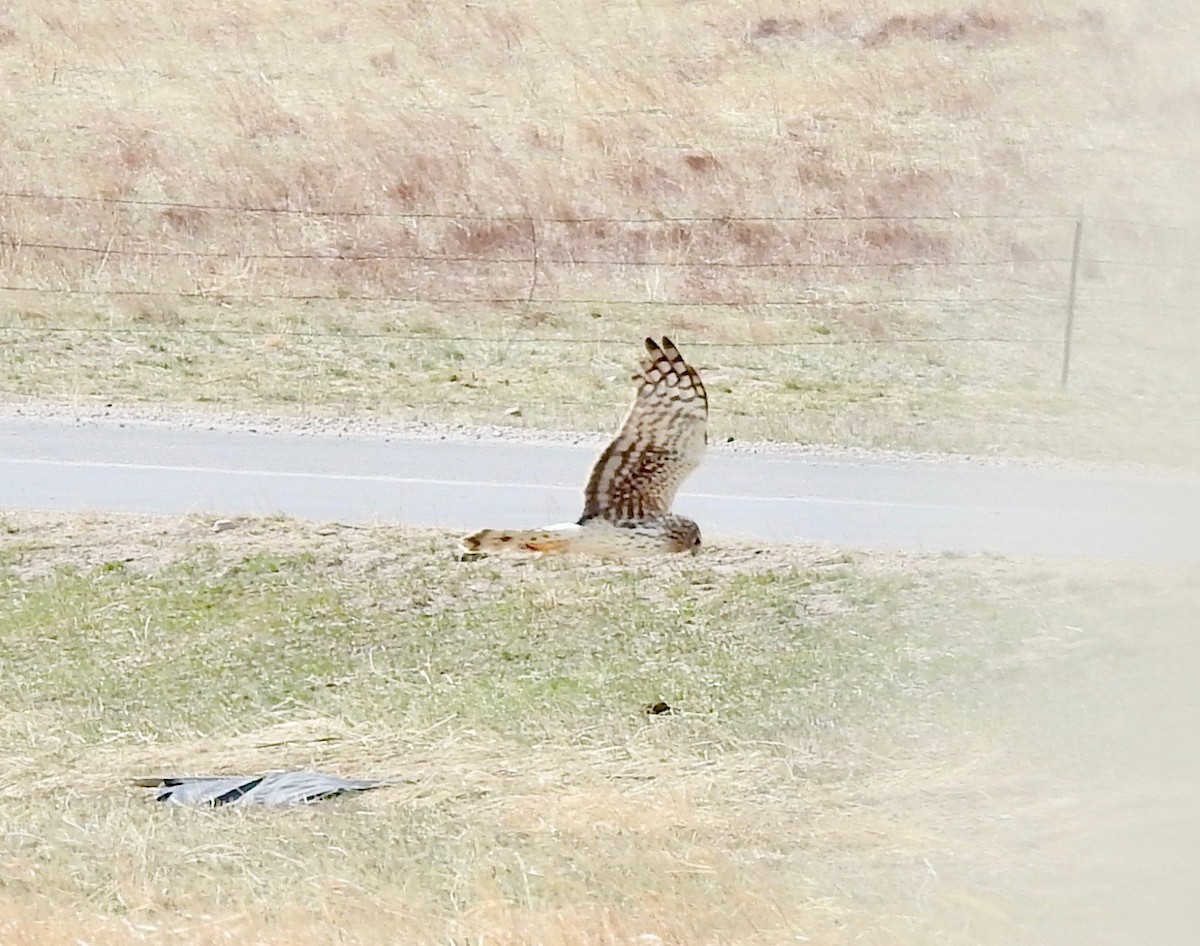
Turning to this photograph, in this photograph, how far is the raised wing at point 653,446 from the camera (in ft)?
18.6

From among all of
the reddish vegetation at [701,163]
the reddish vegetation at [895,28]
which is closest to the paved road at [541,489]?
the reddish vegetation at [701,163]

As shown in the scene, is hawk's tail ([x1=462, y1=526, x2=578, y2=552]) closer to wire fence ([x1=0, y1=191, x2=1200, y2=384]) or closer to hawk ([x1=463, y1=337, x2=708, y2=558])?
hawk ([x1=463, y1=337, x2=708, y2=558])

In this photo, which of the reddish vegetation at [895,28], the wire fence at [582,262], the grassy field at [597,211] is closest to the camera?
the grassy field at [597,211]

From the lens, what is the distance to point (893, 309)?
13.7 meters

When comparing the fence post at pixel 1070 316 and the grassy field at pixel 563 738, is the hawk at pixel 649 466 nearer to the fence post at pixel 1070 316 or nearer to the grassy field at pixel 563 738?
the grassy field at pixel 563 738

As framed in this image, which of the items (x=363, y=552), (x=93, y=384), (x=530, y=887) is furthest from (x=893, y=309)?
(x=530, y=887)

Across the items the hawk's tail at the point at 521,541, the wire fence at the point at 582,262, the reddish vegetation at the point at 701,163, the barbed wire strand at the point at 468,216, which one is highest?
the reddish vegetation at the point at 701,163

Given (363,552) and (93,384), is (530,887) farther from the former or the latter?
(93,384)

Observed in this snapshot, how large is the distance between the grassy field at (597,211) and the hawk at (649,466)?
2415mm

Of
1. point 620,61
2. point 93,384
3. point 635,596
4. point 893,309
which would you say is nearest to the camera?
point 635,596

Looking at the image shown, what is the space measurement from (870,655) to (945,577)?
30.6 inches

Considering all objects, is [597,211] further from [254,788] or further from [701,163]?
[254,788]

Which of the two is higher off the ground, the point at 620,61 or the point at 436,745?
the point at 620,61

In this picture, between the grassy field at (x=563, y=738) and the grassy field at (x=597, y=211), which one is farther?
the grassy field at (x=597, y=211)
